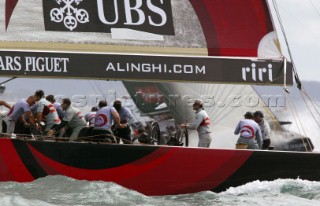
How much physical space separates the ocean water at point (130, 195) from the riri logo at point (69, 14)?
1.89m

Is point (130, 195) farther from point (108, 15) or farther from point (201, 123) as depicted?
point (108, 15)

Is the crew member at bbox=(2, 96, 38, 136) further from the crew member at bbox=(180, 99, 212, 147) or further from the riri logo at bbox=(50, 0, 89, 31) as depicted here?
the crew member at bbox=(180, 99, 212, 147)

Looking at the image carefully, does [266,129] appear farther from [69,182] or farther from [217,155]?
[69,182]

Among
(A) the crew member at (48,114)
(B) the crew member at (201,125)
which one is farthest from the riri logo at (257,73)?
(A) the crew member at (48,114)

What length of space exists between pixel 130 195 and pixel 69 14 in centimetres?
236

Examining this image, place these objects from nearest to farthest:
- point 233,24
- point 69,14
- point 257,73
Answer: point 69,14
point 257,73
point 233,24

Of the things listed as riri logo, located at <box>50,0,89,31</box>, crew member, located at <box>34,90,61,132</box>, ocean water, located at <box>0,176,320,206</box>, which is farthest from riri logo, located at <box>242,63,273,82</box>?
crew member, located at <box>34,90,61,132</box>

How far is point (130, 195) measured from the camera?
12.3 metres

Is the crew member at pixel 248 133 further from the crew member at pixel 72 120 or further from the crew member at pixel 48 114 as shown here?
the crew member at pixel 48 114

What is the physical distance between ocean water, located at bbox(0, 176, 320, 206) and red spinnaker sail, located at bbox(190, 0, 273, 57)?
5.47 ft

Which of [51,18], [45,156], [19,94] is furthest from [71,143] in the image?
[19,94]

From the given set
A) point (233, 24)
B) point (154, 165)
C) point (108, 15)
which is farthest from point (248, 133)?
point (108, 15)

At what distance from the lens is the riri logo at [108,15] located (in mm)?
13312

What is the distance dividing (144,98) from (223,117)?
1.68m
